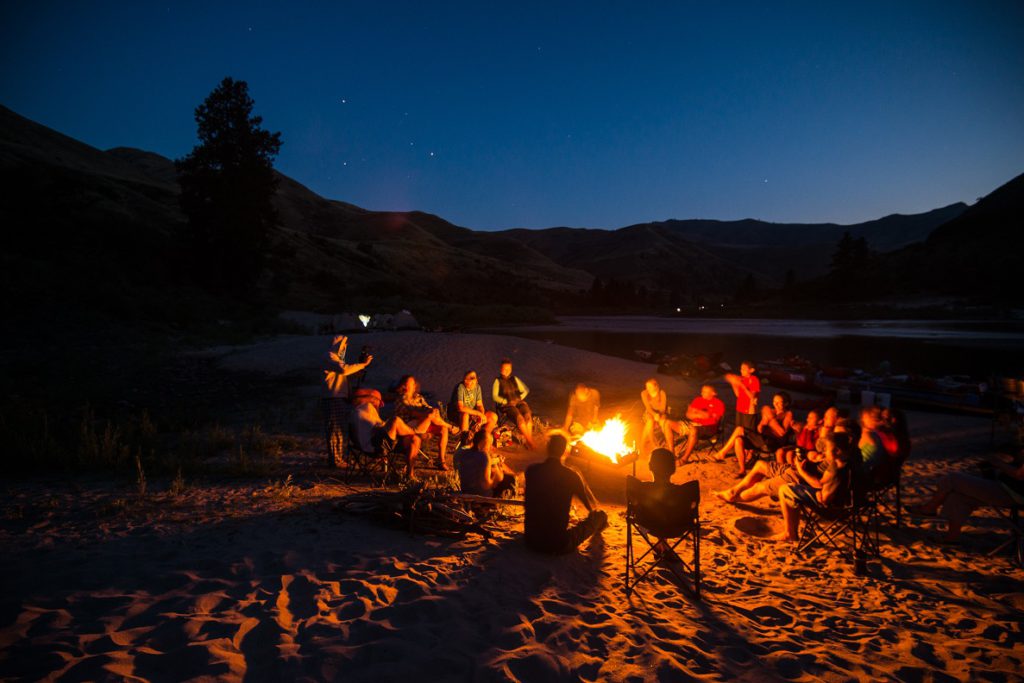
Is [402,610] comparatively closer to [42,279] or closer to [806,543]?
[806,543]

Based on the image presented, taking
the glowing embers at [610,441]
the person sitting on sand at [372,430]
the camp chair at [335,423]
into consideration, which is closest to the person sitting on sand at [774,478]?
the glowing embers at [610,441]

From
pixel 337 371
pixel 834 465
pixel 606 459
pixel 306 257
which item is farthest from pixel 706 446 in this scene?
pixel 306 257

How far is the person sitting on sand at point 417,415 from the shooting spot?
7.56m

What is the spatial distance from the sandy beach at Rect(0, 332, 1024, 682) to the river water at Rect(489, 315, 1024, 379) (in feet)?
66.4

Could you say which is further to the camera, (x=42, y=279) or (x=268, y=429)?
(x=42, y=279)

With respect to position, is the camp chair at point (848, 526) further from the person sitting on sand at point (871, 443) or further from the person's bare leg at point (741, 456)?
the person's bare leg at point (741, 456)

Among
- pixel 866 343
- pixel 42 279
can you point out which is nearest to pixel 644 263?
pixel 866 343

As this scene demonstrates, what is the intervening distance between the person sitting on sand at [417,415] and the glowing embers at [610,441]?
247cm

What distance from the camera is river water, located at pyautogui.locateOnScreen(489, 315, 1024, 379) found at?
24391mm

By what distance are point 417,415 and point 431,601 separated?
13.2ft

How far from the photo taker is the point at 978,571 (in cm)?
504

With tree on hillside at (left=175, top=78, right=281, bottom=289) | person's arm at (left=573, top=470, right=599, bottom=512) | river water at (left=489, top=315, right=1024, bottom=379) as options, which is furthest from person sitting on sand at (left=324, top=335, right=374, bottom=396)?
tree on hillside at (left=175, top=78, right=281, bottom=289)

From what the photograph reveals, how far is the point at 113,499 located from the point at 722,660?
6.54 m

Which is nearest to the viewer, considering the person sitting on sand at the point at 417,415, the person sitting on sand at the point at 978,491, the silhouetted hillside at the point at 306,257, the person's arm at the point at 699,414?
the person sitting on sand at the point at 978,491
